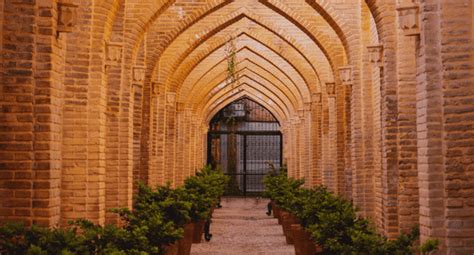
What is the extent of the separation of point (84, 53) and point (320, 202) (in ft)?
12.4

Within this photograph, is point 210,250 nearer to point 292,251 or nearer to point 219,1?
point 292,251

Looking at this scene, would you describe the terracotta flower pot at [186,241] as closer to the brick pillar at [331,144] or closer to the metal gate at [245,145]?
the brick pillar at [331,144]

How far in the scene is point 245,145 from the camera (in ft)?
102

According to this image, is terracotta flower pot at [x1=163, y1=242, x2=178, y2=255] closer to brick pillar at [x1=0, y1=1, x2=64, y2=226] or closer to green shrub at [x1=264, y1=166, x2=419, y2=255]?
green shrub at [x1=264, y1=166, x2=419, y2=255]

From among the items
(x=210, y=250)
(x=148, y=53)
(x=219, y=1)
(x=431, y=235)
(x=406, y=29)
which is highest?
(x=219, y=1)

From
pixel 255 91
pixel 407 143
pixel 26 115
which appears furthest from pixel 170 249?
pixel 255 91

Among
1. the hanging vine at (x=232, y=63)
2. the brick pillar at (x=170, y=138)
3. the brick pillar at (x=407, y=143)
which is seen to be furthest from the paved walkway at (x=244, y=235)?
the brick pillar at (x=407, y=143)

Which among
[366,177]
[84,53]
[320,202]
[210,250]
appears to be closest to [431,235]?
[320,202]

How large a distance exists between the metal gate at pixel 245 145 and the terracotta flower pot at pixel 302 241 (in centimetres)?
2165

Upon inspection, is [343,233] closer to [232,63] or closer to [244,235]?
[232,63]

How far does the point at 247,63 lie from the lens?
785 inches

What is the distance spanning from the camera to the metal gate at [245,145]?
31156 millimetres

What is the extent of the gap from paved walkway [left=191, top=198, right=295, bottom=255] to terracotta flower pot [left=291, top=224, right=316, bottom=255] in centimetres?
209

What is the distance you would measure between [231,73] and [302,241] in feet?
12.4
